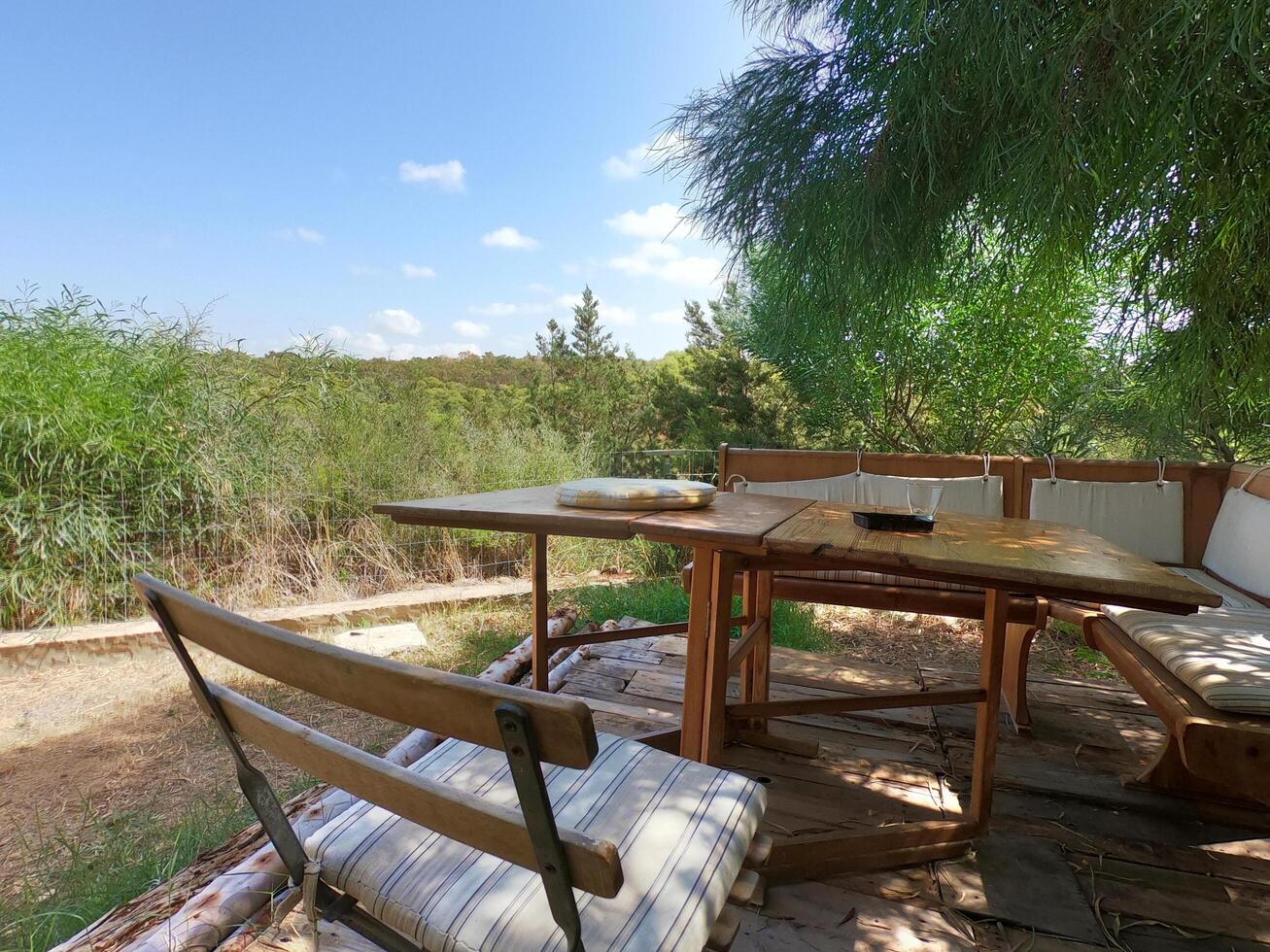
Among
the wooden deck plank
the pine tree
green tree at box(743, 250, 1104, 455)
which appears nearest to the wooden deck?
the wooden deck plank

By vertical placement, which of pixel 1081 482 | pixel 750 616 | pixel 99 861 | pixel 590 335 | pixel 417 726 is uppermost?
pixel 590 335

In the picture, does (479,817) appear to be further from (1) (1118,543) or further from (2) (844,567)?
(1) (1118,543)

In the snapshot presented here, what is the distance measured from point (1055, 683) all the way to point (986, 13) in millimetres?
2280

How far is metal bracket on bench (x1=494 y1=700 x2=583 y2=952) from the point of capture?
418mm

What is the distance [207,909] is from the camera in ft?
3.30

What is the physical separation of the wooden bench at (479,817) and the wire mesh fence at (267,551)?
2987mm

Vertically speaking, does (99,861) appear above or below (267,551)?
below

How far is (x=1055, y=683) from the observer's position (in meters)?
2.31

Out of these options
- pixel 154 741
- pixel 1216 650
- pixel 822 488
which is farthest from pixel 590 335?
pixel 1216 650

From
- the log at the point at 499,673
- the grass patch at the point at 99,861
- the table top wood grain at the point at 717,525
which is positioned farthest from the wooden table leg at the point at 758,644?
the grass patch at the point at 99,861

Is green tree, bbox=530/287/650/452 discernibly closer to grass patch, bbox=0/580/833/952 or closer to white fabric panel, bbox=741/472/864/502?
white fabric panel, bbox=741/472/864/502

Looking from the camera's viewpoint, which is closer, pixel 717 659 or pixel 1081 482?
pixel 717 659

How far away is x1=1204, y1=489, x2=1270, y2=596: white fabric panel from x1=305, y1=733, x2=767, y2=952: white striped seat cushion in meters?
2.19

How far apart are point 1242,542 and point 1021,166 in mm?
1560
